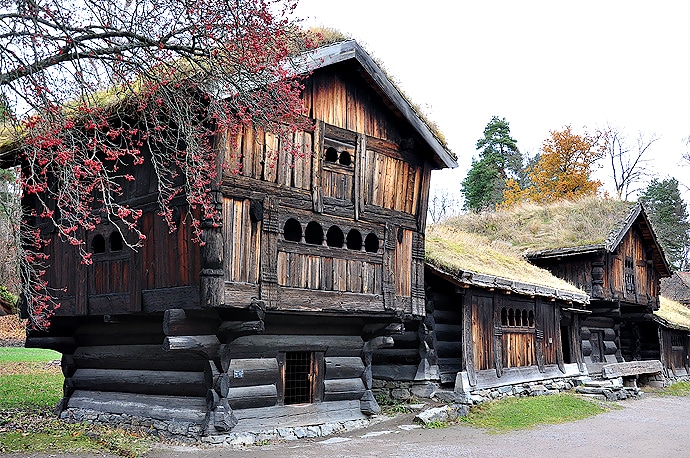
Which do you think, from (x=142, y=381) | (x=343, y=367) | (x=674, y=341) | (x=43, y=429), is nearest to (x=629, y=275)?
(x=674, y=341)

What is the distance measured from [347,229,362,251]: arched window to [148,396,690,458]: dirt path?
396cm

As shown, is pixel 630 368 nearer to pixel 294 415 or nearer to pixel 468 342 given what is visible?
pixel 468 342

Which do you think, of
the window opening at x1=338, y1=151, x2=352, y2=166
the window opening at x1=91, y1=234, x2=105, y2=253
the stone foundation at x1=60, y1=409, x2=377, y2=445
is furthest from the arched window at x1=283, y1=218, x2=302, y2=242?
the stone foundation at x1=60, y1=409, x2=377, y2=445

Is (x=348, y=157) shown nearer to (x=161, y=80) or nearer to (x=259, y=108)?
(x=259, y=108)

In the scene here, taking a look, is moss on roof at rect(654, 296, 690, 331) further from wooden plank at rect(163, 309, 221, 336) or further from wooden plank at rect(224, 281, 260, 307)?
wooden plank at rect(163, 309, 221, 336)

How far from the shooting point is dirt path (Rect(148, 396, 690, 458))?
512 inches

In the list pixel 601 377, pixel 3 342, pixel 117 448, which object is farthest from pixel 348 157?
pixel 3 342

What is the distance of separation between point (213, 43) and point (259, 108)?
1219 millimetres

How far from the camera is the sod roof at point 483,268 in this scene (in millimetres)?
18578

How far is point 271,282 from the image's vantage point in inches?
531

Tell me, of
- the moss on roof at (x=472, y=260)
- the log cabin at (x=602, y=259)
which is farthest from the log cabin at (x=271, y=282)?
the log cabin at (x=602, y=259)

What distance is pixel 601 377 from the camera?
25.4m

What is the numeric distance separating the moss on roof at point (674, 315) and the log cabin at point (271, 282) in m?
19.2

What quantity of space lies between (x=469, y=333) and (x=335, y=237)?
508cm
